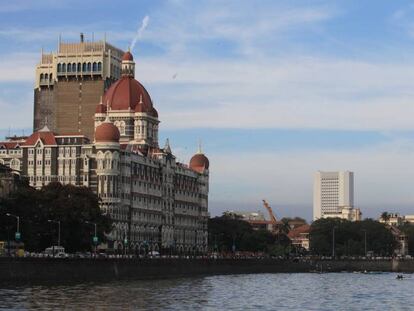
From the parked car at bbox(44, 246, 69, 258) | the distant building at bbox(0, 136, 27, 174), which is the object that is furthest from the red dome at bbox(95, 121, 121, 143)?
the parked car at bbox(44, 246, 69, 258)

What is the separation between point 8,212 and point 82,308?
54962 millimetres

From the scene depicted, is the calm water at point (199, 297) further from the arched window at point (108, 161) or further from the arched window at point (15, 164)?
the arched window at point (15, 164)

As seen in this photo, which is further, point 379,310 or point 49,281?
point 49,281

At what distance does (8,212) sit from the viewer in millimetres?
134375

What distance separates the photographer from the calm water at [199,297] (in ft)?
286

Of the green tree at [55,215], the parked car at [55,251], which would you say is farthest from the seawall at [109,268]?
the green tree at [55,215]

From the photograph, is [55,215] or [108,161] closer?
[55,215]

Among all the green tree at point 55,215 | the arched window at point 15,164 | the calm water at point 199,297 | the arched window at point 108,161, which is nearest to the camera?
the calm water at point 199,297

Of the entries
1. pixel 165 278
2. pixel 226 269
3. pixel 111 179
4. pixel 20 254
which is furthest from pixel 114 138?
pixel 20 254

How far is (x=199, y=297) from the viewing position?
101 m

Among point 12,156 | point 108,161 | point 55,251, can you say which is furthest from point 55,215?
point 12,156

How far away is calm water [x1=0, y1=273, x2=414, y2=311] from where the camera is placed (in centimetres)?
8712

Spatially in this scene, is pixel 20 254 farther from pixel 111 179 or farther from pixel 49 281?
pixel 111 179

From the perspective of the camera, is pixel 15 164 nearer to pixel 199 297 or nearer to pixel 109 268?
pixel 109 268
